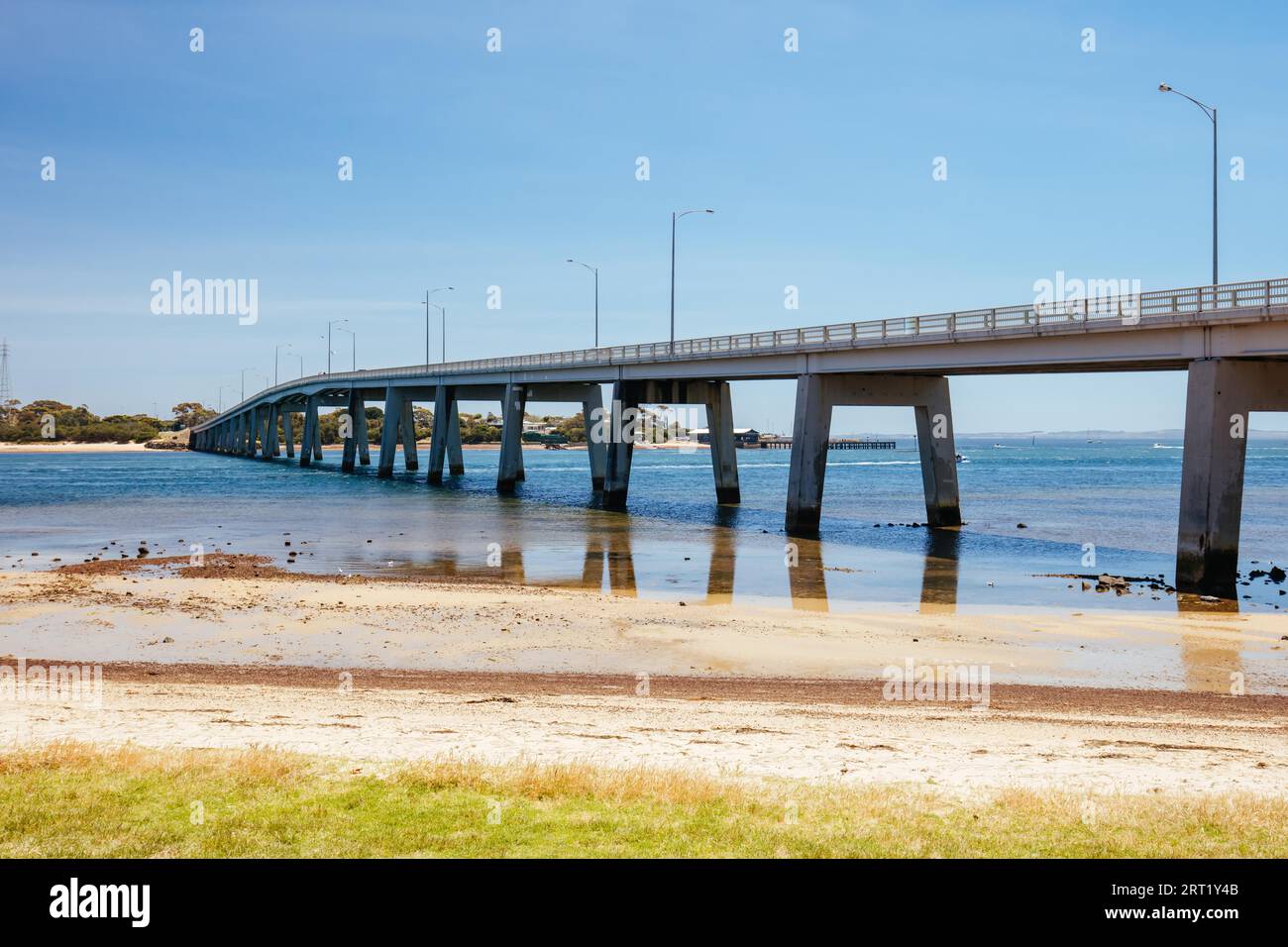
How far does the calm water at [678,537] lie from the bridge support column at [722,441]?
1.54 m

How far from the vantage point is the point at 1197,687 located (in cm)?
1892

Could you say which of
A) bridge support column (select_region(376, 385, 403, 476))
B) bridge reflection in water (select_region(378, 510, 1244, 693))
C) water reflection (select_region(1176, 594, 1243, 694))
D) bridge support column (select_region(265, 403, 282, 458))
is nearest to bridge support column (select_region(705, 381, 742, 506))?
bridge reflection in water (select_region(378, 510, 1244, 693))

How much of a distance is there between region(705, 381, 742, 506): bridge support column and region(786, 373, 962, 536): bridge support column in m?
15.2

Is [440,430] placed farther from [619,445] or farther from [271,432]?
[271,432]

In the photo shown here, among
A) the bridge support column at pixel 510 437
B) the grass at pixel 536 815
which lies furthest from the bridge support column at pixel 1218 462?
the bridge support column at pixel 510 437

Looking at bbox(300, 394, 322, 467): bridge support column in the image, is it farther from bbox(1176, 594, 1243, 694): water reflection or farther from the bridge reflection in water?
bbox(1176, 594, 1243, 694): water reflection

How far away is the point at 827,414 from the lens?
52.2 metres

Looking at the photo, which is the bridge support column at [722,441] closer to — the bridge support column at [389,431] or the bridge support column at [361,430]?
the bridge support column at [389,431]

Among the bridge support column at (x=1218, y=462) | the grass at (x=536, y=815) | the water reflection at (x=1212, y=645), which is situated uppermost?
the bridge support column at (x=1218, y=462)

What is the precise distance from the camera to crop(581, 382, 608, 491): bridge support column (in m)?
82.6

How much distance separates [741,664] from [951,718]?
213 inches

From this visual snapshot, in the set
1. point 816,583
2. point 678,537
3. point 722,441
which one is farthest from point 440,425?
point 816,583

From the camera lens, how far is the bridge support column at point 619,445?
6844 cm
